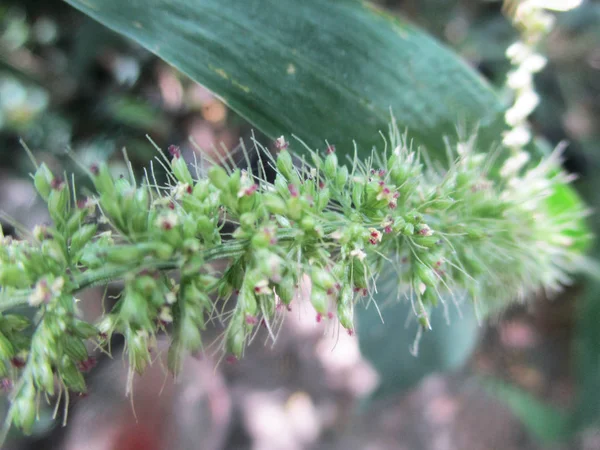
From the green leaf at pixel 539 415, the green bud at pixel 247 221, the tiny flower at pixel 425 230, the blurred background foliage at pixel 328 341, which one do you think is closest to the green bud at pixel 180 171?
the green bud at pixel 247 221

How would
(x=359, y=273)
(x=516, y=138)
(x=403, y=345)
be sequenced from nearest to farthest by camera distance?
(x=359, y=273), (x=516, y=138), (x=403, y=345)

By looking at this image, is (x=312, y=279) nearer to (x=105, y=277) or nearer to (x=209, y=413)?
(x=105, y=277)

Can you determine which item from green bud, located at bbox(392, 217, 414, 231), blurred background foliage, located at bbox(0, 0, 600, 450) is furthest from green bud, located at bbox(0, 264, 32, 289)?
blurred background foliage, located at bbox(0, 0, 600, 450)

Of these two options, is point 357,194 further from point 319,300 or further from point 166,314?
point 166,314

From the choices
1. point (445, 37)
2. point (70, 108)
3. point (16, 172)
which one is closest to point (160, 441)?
point (16, 172)

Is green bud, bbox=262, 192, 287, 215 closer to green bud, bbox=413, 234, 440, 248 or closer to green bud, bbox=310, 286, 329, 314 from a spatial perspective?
green bud, bbox=310, 286, 329, 314

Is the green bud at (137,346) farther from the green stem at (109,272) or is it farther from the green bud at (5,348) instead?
the green bud at (5,348)

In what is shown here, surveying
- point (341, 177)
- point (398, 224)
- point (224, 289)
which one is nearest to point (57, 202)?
point (224, 289)
